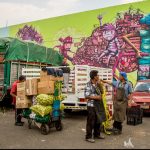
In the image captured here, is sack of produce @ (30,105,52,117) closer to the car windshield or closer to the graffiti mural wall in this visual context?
the car windshield

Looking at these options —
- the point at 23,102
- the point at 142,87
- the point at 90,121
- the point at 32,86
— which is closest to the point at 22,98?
the point at 23,102

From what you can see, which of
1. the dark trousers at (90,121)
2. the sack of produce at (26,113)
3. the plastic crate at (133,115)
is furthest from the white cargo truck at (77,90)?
the dark trousers at (90,121)

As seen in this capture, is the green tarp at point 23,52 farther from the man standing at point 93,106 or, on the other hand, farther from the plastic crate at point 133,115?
Answer: the man standing at point 93,106

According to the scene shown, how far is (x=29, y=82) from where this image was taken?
35.4 feet

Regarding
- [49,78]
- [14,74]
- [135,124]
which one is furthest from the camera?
[14,74]

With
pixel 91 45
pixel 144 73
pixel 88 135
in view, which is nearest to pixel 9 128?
pixel 88 135

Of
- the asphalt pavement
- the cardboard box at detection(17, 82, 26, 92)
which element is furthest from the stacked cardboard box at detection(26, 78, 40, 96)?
the asphalt pavement

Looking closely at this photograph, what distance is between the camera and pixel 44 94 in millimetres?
10180

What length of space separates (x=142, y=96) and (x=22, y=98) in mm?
5838

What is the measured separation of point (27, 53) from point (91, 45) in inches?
293

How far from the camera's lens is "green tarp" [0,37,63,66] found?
16.1 metres

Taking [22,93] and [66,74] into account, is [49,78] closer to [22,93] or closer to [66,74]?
[22,93]

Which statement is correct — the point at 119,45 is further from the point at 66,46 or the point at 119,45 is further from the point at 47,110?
the point at 47,110

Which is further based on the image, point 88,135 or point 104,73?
point 104,73
